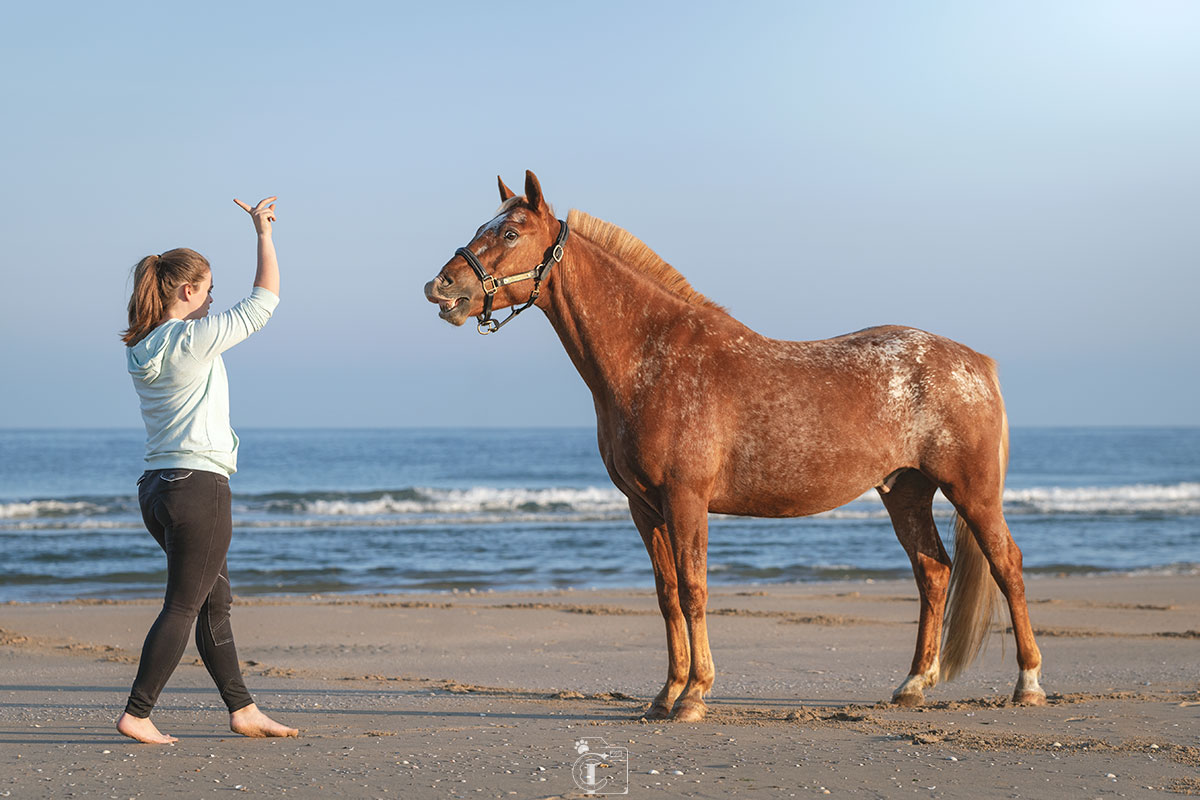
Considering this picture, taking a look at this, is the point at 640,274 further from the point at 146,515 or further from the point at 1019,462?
the point at 1019,462

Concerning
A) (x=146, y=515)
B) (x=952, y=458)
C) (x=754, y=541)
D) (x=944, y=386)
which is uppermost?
(x=944, y=386)

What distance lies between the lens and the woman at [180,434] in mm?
4000

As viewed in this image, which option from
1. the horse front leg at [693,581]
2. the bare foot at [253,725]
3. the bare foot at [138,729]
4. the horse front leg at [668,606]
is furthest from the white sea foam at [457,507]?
the bare foot at [138,729]

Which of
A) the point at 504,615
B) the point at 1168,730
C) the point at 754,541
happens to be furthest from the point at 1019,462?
the point at 1168,730

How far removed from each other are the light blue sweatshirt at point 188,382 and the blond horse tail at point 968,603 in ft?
12.8

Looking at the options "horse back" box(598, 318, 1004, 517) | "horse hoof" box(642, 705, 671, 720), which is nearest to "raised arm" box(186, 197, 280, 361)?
"horse back" box(598, 318, 1004, 517)

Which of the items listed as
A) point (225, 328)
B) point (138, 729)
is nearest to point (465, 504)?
point (138, 729)

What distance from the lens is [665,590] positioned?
5.17 metres

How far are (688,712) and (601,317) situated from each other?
A: 198 cm

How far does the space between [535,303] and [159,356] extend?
1.83m

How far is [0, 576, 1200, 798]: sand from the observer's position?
11.9 ft

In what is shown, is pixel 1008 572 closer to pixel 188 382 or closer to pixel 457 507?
pixel 188 382

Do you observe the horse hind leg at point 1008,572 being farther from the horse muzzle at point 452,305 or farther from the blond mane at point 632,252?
the horse muzzle at point 452,305

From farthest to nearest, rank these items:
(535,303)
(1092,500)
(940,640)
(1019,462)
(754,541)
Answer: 1. (1019,462)
2. (1092,500)
3. (754,541)
4. (940,640)
5. (535,303)
